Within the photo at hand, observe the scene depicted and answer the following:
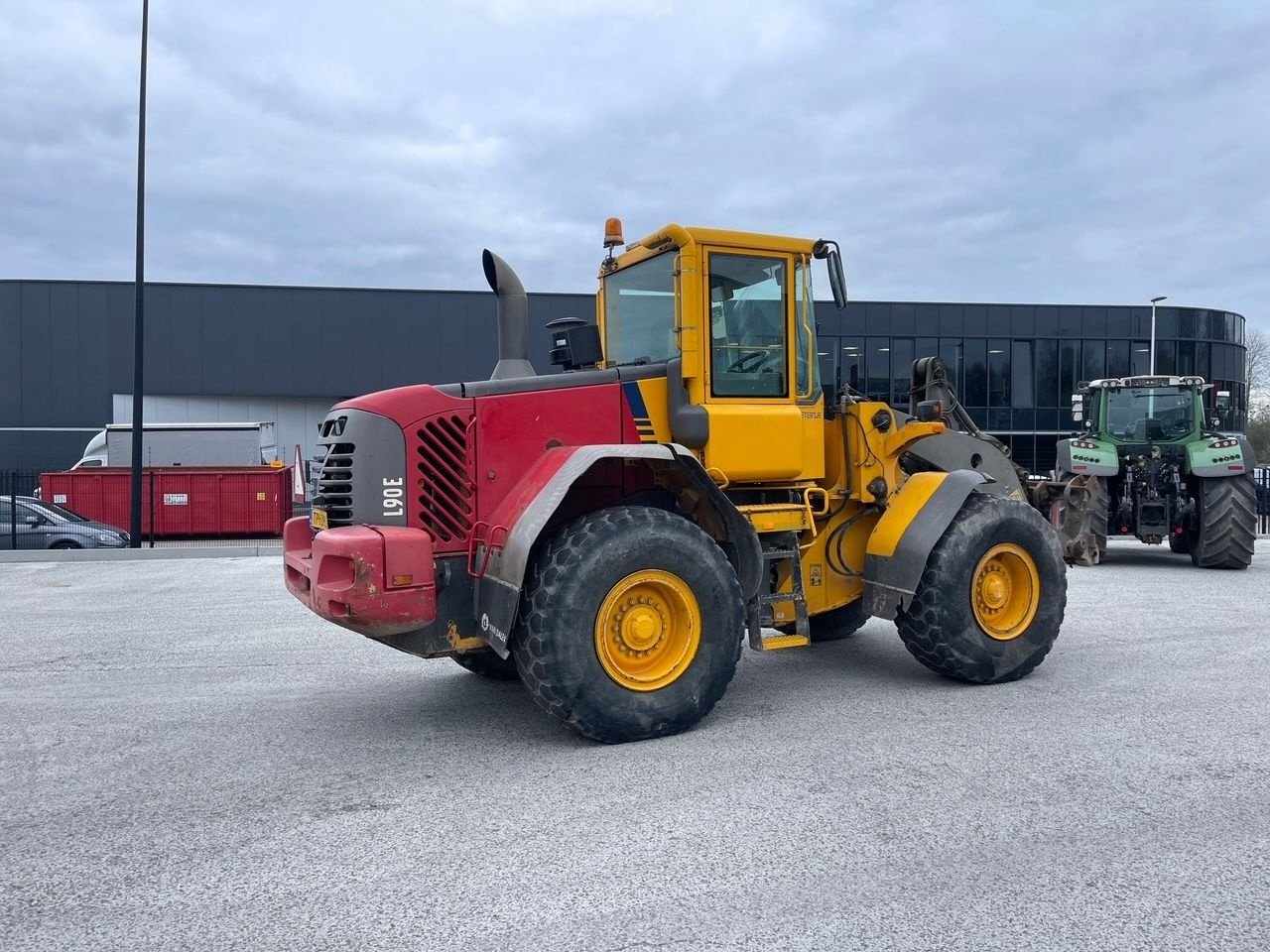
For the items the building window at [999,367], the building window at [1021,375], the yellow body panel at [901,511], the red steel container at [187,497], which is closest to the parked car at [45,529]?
the red steel container at [187,497]

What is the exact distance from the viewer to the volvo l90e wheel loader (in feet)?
15.9

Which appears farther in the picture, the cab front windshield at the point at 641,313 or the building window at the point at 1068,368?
the building window at the point at 1068,368

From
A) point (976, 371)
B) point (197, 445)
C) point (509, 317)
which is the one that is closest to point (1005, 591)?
point (509, 317)

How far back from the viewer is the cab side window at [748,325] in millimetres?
5688

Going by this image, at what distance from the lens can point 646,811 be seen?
418 centimetres

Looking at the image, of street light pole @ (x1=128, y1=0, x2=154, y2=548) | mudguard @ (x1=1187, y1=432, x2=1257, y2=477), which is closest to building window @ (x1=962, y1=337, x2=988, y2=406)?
mudguard @ (x1=1187, y1=432, x2=1257, y2=477)

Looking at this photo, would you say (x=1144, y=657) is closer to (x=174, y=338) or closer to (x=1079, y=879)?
(x=1079, y=879)

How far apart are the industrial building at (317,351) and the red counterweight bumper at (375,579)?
29.1 metres

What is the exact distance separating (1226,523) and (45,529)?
733 inches

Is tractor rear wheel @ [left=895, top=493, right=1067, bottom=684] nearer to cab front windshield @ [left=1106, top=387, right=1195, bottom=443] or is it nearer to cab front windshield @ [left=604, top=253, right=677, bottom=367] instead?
cab front windshield @ [left=604, top=253, right=677, bottom=367]

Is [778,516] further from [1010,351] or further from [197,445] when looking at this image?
[1010,351]

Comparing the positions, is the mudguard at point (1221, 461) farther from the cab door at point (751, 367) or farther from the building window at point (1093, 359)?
the building window at point (1093, 359)

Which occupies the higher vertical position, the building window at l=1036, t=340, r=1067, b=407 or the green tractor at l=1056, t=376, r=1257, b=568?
the building window at l=1036, t=340, r=1067, b=407

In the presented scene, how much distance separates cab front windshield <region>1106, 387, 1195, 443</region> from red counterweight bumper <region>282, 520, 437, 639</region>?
12.2m
